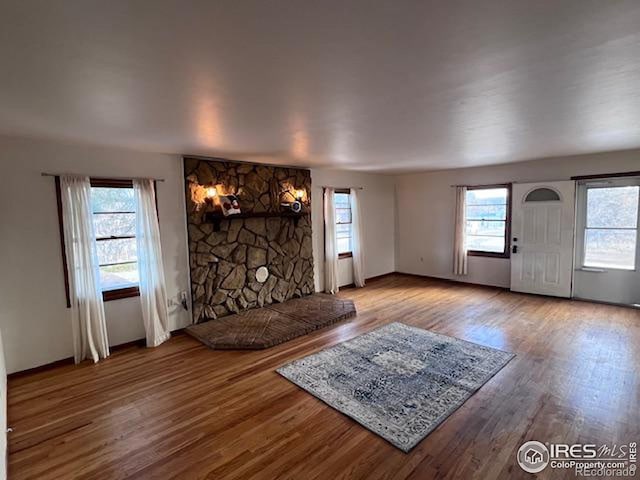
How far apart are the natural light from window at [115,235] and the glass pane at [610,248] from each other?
7.07 meters

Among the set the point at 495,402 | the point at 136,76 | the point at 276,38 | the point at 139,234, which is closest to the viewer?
the point at 276,38

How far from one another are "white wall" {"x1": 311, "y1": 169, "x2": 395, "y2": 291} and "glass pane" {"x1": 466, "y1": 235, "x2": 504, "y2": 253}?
1856 millimetres

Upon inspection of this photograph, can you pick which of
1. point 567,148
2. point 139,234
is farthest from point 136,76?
point 567,148

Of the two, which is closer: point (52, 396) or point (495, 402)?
point (495, 402)

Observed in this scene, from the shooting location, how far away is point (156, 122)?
2881 mm

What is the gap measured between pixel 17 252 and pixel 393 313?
4.84 m

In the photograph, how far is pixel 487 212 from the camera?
660 cm

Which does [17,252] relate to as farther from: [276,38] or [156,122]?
[276,38]

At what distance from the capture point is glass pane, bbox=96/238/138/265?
4.00m

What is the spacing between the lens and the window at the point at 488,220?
636 cm

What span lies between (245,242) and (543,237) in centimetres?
522

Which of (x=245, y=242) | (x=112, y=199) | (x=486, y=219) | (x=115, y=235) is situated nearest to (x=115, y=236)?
(x=115, y=235)

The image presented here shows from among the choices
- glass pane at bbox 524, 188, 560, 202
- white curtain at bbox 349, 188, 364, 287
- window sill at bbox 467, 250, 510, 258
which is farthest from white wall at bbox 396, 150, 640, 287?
white curtain at bbox 349, 188, 364, 287
